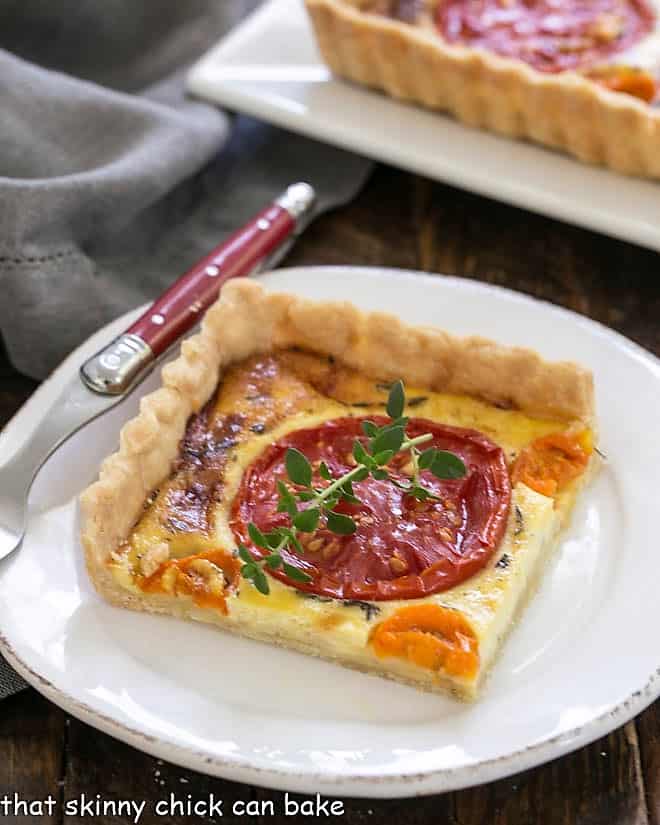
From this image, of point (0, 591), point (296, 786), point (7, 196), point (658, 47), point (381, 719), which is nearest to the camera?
point (296, 786)

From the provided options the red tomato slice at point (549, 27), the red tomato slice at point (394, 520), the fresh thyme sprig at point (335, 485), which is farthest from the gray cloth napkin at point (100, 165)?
the fresh thyme sprig at point (335, 485)

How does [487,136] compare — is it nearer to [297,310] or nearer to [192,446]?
[297,310]

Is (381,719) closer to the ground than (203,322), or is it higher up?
closer to the ground

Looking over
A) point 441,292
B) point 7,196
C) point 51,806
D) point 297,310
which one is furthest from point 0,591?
point 441,292

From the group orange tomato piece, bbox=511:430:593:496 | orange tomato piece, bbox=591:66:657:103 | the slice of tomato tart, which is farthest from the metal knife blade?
orange tomato piece, bbox=511:430:593:496

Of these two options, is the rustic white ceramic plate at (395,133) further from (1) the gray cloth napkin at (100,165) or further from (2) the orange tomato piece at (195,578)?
(2) the orange tomato piece at (195,578)
